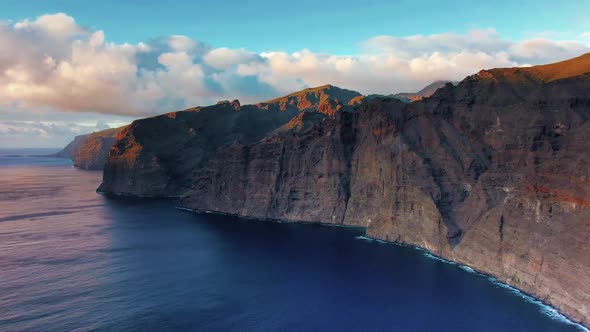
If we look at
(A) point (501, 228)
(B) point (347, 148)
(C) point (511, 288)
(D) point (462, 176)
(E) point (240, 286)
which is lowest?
(C) point (511, 288)

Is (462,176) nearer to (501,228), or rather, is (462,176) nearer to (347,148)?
(501,228)

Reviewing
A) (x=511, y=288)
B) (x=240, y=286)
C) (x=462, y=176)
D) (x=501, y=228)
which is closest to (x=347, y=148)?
(x=462, y=176)

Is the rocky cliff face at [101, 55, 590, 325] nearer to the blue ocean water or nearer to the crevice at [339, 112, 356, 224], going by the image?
the crevice at [339, 112, 356, 224]

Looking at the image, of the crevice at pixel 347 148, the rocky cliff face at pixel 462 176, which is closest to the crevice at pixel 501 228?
the rocky cliff face at pixel 462 176

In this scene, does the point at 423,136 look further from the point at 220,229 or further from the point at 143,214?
the point at 143,214

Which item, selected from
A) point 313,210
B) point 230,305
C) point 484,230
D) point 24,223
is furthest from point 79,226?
point 484,230
